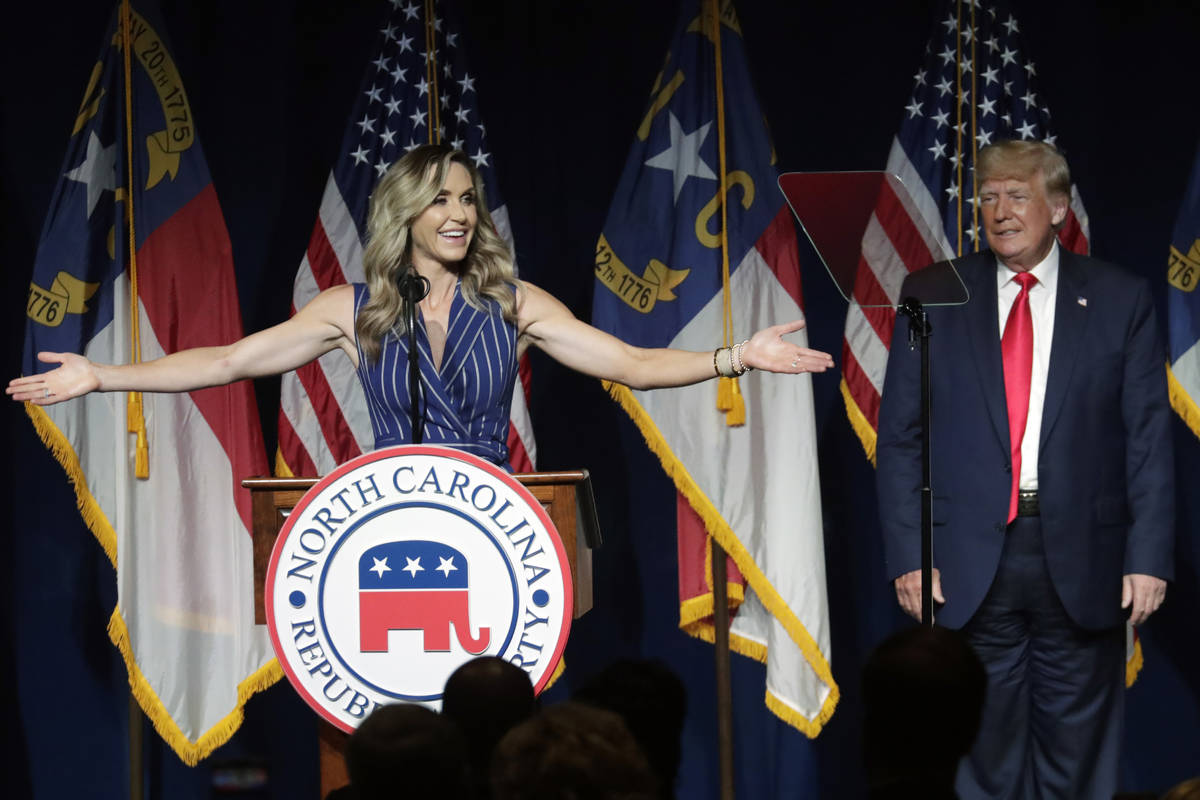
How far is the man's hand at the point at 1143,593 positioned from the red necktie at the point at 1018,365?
0.30 m

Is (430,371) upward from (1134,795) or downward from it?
upward

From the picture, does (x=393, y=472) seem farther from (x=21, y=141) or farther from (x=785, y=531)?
(x=21, y=141)

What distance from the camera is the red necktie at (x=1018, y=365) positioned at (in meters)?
3.35

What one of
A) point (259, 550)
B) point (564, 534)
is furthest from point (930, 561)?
point (259, 550)

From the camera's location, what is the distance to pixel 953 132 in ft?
15.1

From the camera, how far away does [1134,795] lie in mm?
2172

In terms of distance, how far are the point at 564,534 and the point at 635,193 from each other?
188cm

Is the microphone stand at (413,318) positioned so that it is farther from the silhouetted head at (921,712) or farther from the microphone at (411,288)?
the silhouetted head at (921,712)

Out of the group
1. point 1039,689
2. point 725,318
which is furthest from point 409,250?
point 1039,689

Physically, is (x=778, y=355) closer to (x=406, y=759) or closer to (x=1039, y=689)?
(x=1039, y=689)

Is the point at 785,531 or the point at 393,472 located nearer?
the point at 393,472

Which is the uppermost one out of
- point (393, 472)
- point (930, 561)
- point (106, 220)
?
point (106, 220)

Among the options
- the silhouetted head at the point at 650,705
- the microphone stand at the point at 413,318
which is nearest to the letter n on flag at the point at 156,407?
the microphone stand at the point at 413,318

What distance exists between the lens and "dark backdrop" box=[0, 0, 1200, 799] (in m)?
4.89
